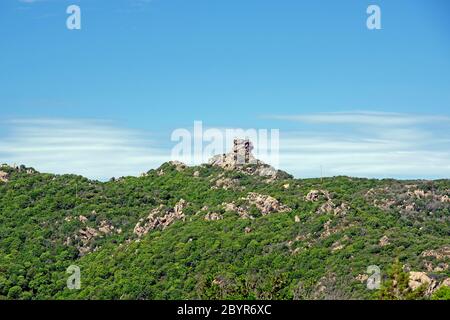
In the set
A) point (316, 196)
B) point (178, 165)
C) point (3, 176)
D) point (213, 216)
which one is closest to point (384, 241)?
point (316, 196)

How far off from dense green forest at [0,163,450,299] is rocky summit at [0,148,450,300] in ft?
0.45

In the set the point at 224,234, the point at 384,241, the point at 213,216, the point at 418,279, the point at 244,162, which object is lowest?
the point at 418,279

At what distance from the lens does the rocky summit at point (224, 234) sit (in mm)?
57312

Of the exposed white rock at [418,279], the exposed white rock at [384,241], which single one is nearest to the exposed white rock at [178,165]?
the exposed white rock at [384,241]

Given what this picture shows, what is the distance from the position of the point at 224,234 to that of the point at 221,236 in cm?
43

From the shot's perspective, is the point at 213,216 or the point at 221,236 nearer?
the point at 221,236

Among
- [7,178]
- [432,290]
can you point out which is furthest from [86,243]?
[432,290]

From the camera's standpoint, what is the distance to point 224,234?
2874 inches

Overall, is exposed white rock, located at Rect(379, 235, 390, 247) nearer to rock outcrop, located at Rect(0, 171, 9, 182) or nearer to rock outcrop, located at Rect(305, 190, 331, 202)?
rock outcrop, located at Rect(305, 190, 331, 202)

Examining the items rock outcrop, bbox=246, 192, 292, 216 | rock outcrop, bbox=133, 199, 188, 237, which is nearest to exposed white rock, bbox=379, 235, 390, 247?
rock outcrop, bbox=246, 192, 292, 216

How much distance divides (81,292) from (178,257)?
975 cm

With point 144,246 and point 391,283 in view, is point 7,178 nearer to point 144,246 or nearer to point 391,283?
point 144,246

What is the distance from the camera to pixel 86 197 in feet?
309

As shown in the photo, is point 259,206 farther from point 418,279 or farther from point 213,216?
point 418,279
